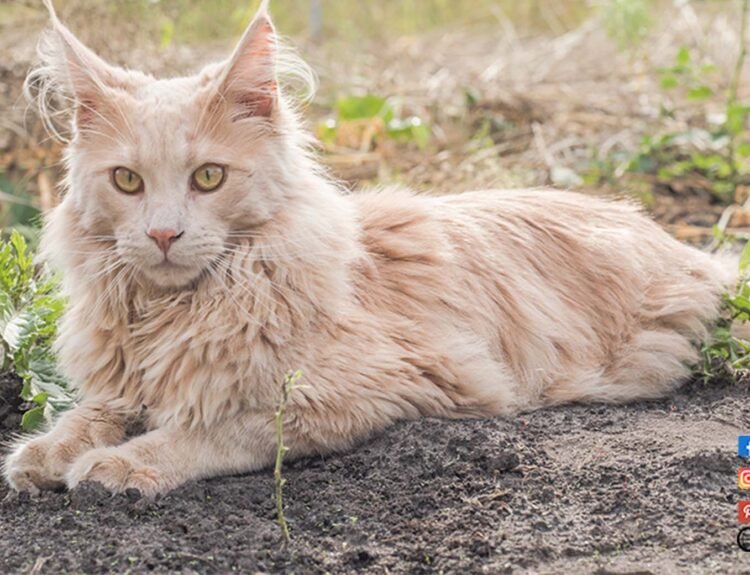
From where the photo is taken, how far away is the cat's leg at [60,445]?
289 centimetres

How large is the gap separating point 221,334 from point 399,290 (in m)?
0.62

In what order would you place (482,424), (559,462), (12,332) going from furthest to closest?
(12,332), (482,424), (559,462)

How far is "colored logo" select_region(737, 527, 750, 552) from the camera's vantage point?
238 cm

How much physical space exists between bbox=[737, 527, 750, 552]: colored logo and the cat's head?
1.50m

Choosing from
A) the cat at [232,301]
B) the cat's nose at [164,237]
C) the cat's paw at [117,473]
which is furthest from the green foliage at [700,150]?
the cat's paw at [117,473]

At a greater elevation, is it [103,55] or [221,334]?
[103,55]

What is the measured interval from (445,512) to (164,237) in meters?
→ 1.03

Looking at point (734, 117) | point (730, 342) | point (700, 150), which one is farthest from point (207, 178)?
point (700, 150)

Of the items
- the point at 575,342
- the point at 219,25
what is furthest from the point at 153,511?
the point at 219,25

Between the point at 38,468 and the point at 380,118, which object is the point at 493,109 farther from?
the point at 38,468

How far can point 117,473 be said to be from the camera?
2.75 metres

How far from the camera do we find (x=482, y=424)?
3113mm

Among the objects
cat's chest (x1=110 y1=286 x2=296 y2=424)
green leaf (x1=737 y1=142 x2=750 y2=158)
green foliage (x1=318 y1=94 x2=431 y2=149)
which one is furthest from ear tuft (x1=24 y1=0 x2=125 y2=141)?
green leaf (x1=737 y1=142 x2=750 y2=158)

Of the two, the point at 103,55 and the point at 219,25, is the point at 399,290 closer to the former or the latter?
the point at 103,55
